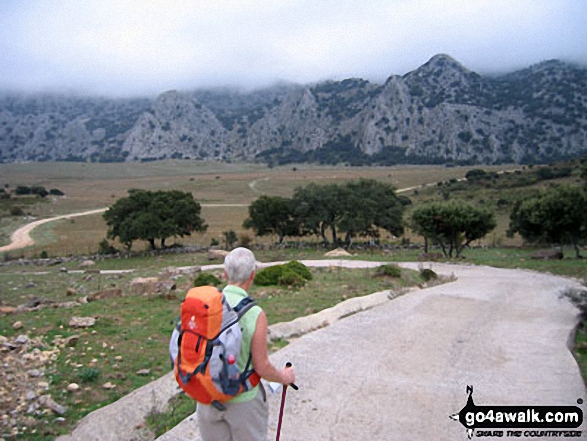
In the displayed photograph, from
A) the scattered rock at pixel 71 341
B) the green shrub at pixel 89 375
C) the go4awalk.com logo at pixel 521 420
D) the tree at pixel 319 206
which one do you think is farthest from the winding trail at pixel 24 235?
the go4awalk.com logo at pixel 521 420

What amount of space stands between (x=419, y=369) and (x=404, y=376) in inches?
18.2

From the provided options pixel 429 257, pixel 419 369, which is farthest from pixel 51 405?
pixel 429 257

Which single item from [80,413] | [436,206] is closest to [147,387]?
[80,413]

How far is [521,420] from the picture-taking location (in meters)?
5.61

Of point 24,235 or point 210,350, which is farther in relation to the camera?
point 24,235

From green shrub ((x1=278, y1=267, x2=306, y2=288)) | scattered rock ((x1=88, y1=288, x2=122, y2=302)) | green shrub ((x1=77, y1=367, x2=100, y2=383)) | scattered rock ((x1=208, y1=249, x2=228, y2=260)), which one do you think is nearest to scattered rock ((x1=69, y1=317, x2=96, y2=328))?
green shrub ((x1=77, y1=367, x2=100, y2=383))

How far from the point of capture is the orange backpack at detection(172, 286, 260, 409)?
320 centimetres

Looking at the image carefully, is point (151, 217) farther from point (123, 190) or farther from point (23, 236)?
point (123, 190)

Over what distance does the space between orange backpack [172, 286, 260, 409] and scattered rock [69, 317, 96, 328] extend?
828cm

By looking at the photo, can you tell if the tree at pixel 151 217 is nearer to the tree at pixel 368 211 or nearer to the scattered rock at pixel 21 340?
the tree at pixel 368 211

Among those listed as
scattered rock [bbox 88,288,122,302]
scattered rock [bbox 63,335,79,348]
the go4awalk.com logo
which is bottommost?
scattered rock [bbox 88,288,122,302]

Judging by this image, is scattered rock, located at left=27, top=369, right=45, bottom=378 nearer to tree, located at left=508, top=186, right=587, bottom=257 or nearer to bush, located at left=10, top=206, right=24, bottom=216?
tree, located at left=508, top=186, right=587, bottom=257

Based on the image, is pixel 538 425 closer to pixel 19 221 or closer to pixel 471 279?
pixel 471 279

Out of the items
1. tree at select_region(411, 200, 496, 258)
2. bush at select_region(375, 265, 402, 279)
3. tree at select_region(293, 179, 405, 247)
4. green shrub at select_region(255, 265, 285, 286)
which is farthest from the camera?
tree at select_region(293, 179, 405, 247)
